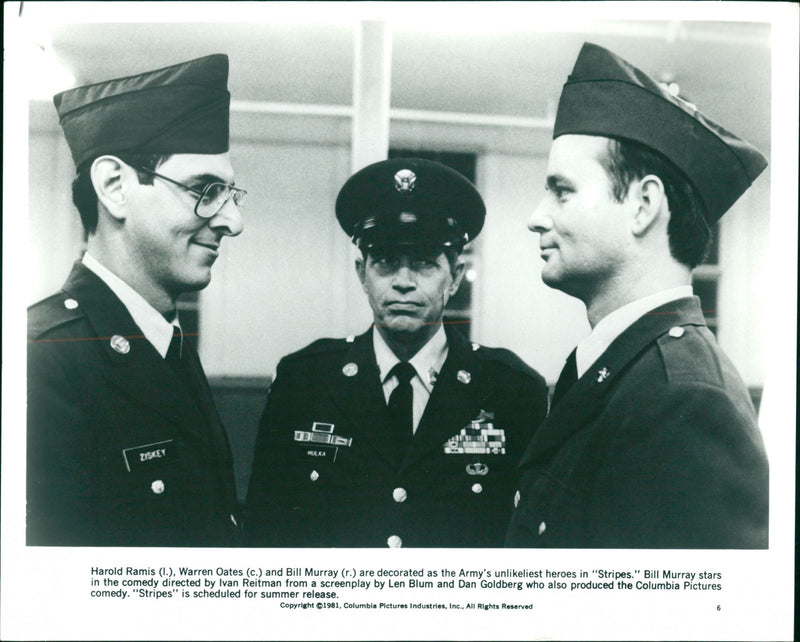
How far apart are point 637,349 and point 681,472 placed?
413 millimetres

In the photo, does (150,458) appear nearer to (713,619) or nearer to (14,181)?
(14,181)

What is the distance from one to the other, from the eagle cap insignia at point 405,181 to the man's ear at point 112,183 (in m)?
0.89

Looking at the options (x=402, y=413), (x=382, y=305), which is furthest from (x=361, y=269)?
(x=402, y=413)

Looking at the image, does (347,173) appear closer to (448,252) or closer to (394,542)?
(448,252)

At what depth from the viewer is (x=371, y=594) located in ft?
8.47

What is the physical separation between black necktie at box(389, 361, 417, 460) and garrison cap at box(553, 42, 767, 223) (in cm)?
98

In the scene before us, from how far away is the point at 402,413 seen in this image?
2533 millimetres

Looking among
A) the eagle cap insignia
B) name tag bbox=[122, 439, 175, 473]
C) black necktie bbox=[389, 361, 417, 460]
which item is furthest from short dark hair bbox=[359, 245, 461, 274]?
name tag bbox=[122, 439, 175, 473]

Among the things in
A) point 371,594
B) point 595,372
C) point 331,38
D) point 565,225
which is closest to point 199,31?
point 331,38

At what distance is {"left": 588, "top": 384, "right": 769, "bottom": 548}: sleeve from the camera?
7.99 ft

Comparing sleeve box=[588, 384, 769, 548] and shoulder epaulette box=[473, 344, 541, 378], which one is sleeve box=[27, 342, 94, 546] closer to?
shoulder epaulette box=[473, 344, 541, 378]

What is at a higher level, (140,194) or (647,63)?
(647,63)

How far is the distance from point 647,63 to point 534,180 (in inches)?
21.3

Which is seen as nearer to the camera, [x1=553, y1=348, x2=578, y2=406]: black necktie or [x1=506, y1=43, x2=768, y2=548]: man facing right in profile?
[x1=506, y1=43, x2=768, y2=548]: man facing right in profile
